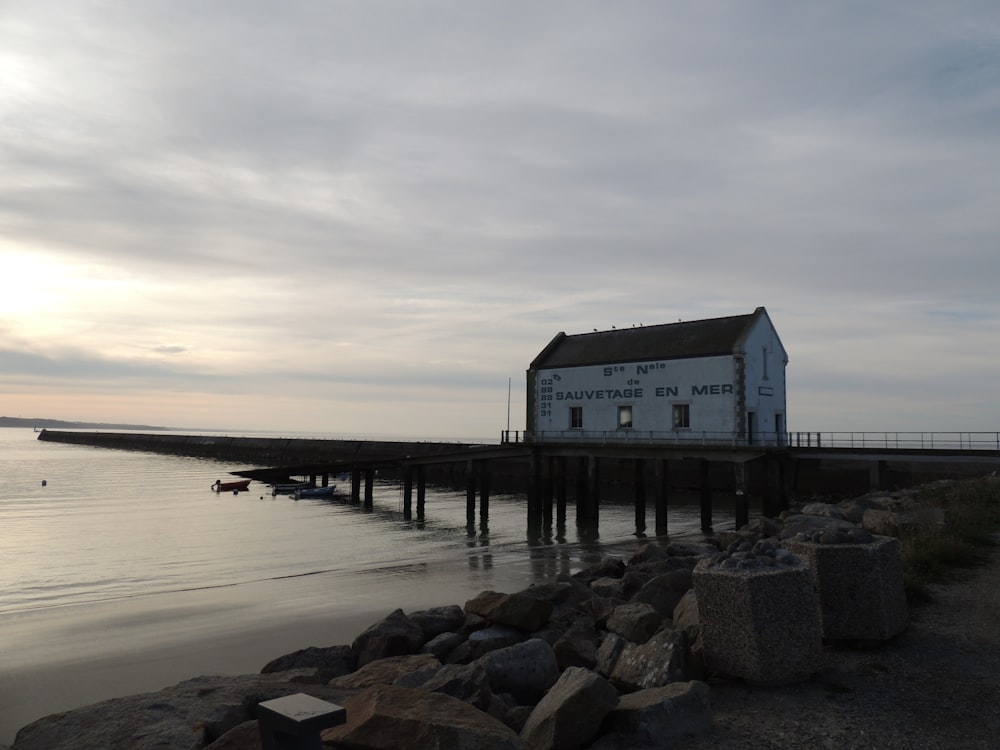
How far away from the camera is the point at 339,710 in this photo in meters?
3.76

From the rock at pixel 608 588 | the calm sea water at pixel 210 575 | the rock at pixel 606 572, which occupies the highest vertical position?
the rock at pixel 608 588

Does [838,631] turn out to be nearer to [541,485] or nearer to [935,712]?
[935,712]

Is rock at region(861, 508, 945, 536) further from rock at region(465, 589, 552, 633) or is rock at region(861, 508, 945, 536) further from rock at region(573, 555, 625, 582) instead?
rock at region(465, 589, 552, 633)

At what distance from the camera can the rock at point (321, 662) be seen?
9.04 metres

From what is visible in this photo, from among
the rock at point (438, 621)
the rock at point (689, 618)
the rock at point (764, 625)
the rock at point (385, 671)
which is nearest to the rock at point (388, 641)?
the rock at point (438, 621)

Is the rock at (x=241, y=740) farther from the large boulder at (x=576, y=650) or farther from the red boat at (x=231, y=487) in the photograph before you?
the red boat at (x=231, y=487)

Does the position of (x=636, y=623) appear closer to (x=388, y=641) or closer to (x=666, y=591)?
(x=666, y=591)

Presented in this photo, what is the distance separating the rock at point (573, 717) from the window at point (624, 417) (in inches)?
1033

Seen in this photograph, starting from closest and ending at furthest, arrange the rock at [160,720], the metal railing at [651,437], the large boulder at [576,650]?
the rock at [160,720] < the large boulder at [576,650] < the metal railing at [651,437]

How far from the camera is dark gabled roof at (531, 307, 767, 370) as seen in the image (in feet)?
96.4

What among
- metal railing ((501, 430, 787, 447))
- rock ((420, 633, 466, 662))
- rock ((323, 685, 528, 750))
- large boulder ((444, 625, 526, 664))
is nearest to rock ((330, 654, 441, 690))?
large boulder ((444, 625, 526, 664))

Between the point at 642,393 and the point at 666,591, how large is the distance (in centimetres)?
2179

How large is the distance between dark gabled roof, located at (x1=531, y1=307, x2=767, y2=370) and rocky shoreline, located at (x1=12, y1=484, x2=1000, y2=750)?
21.1m

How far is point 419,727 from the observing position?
4969 millimetres
